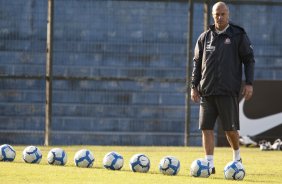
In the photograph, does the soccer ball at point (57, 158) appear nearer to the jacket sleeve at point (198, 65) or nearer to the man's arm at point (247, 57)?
the jacket sleeve at point (198, 65)

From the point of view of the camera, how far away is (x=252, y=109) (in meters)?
21.1

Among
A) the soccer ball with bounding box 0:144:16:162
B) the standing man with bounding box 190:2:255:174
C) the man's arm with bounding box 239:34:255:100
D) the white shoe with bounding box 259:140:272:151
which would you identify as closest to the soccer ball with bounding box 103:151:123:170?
the standing man with bounding box 190:2:255:174

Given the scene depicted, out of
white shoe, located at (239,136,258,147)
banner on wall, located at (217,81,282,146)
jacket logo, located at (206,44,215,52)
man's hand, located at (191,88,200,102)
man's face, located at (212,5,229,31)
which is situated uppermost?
man's face, located at (212,5,229,31)

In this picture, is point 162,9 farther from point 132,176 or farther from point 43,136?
point 132,176

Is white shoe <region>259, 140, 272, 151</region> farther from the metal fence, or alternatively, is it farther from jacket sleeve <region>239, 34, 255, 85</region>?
jacket sleeve <region>239, 34, 255, 85</region>

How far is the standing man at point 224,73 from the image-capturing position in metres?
12.8

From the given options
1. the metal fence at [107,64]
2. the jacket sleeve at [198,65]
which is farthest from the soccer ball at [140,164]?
the metal fence at [107,64]

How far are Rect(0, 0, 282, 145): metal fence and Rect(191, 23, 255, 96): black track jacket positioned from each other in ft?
28.9

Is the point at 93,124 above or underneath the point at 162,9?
underneath

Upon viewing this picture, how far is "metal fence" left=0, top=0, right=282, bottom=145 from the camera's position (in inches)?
920

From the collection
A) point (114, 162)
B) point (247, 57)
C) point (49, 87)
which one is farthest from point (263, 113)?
point (114, 162)

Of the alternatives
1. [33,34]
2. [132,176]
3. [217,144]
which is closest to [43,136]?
[217,144]

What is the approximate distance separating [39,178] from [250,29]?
16036mm

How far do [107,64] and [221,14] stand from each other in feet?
46.8
